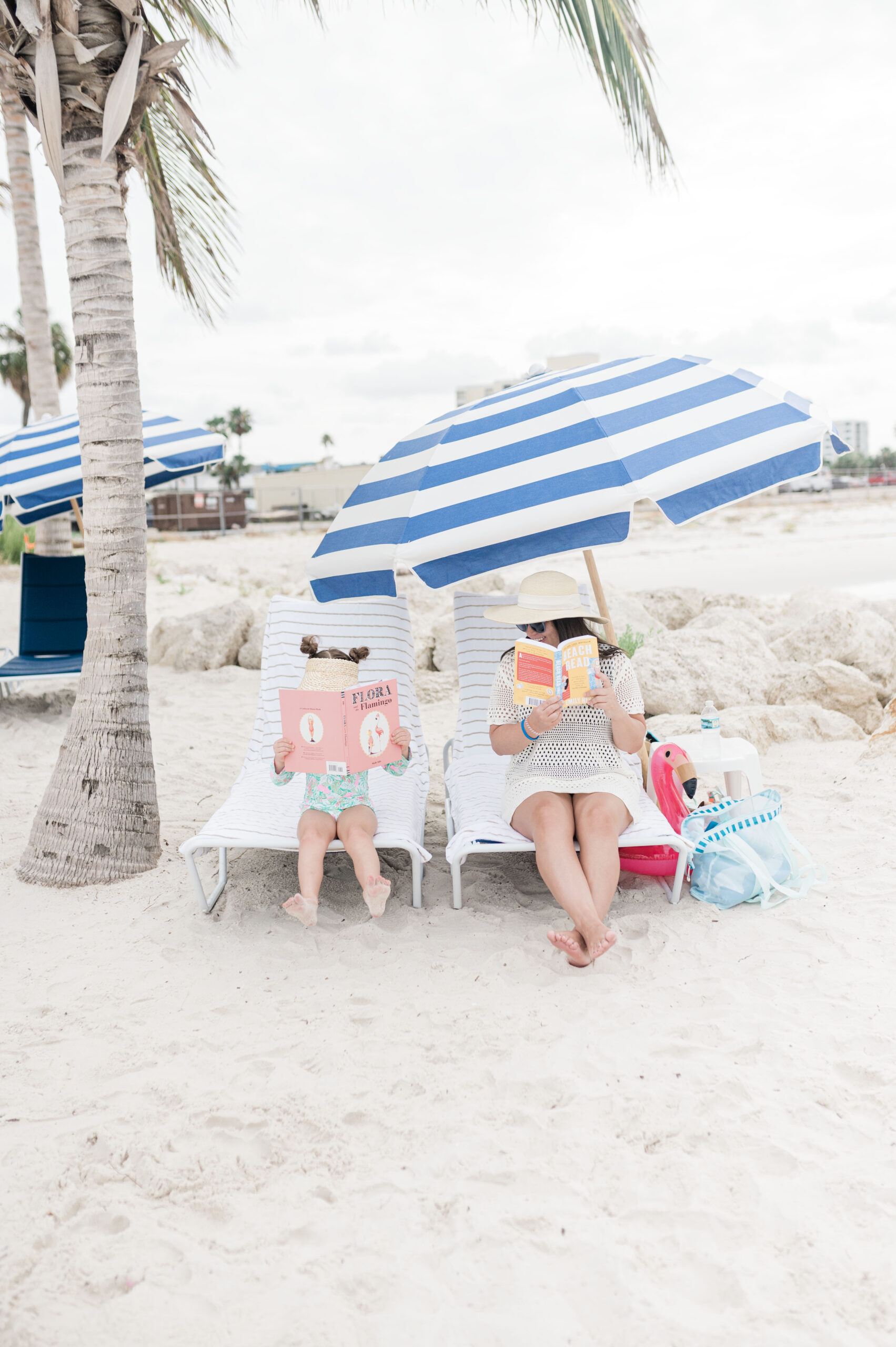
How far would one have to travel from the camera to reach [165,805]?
4.84 m

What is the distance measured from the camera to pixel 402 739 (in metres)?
3.55

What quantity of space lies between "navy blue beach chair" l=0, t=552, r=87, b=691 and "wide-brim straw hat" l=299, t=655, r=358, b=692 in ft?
14.1

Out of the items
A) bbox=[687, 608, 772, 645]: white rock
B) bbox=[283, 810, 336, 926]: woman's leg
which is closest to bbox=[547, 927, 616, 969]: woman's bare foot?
bbox=[283, 810, 336, 926]: woman's leg

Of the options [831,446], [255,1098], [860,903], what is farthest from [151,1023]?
[831,446]

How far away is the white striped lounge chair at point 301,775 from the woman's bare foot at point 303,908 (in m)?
0.20

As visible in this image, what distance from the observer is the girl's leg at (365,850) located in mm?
3293

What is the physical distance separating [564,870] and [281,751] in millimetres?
1136

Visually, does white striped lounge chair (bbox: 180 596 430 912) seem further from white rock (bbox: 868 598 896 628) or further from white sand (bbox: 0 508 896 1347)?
white rock (bbox: 868 598 896 628)

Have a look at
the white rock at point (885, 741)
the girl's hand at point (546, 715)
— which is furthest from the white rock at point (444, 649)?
the girl's hand at point (546, 715)

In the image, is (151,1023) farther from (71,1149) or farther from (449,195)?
(449,195)

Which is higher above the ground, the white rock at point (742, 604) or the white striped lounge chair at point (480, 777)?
the white rock at point (742, 604)

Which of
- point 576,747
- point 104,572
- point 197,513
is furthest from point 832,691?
point 197,513

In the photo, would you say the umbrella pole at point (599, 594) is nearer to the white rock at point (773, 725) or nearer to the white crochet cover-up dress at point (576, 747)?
the white crochet cover-up dress at point (576, 747)

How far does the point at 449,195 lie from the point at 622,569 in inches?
406
